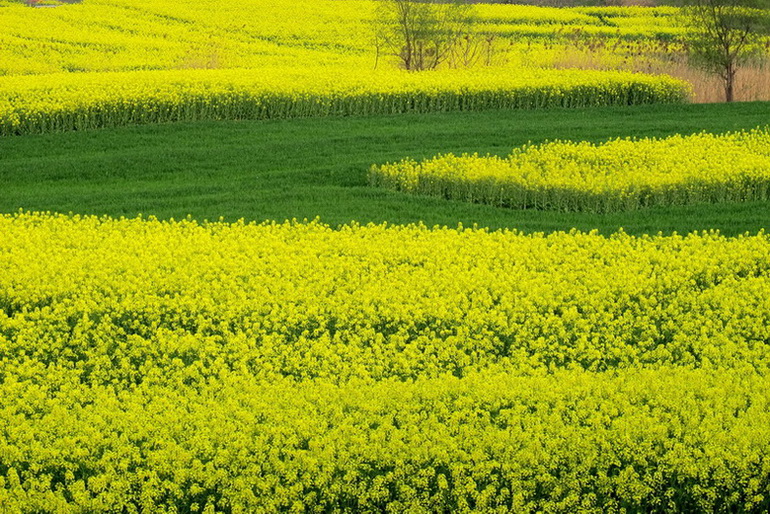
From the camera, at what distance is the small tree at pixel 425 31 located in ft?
128

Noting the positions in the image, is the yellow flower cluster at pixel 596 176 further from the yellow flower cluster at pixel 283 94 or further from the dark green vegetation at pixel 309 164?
the yellow flower cluster at pixel 283 94

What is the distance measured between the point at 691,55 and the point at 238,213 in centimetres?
2182

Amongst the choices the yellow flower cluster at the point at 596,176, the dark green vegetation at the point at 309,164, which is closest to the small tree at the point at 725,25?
the dark green vegetation at the point at 309,164

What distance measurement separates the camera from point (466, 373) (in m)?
10.2

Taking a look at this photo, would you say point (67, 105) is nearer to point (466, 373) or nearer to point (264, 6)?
point (466, 373)

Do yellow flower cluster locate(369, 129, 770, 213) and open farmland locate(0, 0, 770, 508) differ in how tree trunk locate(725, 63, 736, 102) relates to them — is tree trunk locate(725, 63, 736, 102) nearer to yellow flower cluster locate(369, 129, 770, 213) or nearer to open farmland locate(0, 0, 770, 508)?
open farmland locate(0, 0, 770, 508)

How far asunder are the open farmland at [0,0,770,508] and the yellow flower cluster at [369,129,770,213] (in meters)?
0.07

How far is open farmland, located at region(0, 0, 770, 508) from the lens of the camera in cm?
765

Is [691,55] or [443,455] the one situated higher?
[691,55]

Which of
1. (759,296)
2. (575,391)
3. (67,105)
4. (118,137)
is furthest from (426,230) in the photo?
(67,105)

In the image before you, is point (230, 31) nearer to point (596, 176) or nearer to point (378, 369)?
point (596, 176)

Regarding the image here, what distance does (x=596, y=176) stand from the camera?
2012cm

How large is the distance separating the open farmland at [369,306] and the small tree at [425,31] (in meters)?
9.29

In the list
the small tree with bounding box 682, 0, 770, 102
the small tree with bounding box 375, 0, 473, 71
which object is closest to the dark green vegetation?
the small tree with bounding box 682, 0, 770, 102
